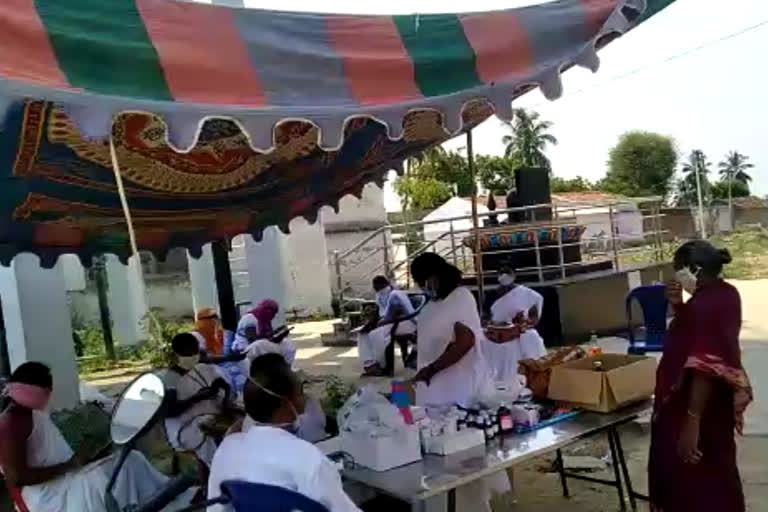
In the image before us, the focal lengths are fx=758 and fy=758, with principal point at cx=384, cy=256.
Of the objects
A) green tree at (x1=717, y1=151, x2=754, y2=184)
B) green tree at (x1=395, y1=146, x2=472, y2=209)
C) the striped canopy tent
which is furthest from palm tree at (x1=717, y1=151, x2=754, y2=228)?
the striped canopy tent

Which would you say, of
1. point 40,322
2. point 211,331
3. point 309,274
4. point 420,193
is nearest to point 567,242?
point 211,331

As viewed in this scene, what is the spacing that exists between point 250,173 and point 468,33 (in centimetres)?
161

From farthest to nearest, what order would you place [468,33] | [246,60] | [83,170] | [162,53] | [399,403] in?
[83,170]
[399,403]
[468,33]
[246,60]
[162,53]

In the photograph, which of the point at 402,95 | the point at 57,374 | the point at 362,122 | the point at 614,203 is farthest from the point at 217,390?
the point at 614,203

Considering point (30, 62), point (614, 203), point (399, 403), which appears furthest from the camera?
point (614, 203)

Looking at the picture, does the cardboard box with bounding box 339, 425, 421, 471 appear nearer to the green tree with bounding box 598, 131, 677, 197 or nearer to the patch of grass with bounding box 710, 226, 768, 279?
the patch of grass with bounding box 710, 226, 768, 279

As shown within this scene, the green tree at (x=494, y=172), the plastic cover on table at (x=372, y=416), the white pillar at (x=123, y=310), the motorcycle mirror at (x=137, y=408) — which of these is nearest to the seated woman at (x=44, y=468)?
the motorcycle mirror at (x=137, y=408)

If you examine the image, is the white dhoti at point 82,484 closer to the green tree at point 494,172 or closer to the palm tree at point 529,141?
the green tree at point 494,172

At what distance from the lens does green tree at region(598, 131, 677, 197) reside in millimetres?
52688

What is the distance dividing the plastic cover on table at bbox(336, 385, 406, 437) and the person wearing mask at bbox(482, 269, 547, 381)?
3780 mm

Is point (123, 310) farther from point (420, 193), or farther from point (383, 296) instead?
point (420, 193)

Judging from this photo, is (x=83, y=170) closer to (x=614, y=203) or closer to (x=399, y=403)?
(x=399, y=403)

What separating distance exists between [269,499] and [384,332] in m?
8.13

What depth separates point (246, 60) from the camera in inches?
93.4
